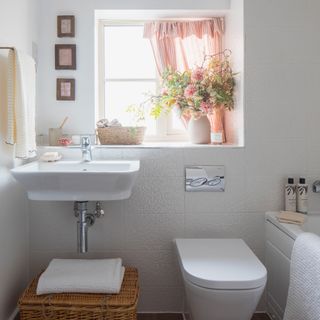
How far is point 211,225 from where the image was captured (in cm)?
226

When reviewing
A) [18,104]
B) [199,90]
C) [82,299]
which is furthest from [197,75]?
[82,299]

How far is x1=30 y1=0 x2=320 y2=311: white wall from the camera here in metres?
2.21

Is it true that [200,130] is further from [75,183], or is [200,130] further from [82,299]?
[82,299]

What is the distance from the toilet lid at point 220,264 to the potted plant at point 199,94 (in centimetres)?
72

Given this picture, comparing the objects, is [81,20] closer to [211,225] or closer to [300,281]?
[211,225]

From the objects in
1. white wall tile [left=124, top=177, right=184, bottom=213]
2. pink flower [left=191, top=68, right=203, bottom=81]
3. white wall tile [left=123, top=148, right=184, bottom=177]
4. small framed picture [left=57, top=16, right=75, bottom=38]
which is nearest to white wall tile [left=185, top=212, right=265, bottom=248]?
white wall tile [left=124, top=177, right=184, bottom=213]

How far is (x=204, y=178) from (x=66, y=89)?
105cm

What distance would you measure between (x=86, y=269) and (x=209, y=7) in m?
1.80

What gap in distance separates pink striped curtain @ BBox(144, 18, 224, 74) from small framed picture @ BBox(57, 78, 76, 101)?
2.03ft

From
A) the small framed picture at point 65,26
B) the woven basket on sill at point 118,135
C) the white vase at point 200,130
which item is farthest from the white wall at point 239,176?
the small framed picture at point 65,26

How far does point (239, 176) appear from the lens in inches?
88.1

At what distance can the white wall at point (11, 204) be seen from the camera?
6.05 ft

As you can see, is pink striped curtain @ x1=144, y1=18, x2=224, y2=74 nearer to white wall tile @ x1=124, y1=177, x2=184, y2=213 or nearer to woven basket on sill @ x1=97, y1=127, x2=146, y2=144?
woven basket on sill @ x1=97, y1=127, x2=146, y2=144

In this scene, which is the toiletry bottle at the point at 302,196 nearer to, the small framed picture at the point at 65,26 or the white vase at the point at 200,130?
the white vase at the point at 200,130
